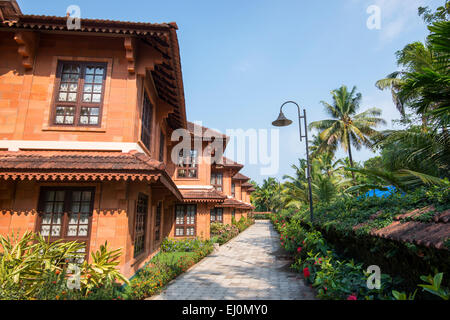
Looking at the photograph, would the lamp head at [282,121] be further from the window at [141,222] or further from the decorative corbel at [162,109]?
the window at [141,222]

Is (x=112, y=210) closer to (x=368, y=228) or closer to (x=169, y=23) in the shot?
(x=169, y=23)

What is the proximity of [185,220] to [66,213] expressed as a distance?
8.86 metres

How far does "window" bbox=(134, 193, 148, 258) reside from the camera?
25.6ft

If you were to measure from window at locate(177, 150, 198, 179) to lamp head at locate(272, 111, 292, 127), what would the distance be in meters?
6.74

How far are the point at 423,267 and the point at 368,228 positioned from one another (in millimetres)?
1075

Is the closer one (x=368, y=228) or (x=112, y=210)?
(x=368, y=228)

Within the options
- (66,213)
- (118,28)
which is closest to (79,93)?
(118,28)

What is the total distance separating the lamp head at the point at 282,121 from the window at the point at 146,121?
4.86m

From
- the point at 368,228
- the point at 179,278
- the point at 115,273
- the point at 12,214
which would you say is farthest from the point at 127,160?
the point at 368,228

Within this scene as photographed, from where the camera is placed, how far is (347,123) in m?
25.8

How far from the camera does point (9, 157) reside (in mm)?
5875

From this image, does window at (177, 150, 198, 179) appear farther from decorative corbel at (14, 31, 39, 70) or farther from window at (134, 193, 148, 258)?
decorative corbel at (14, 31, 39, 70)
